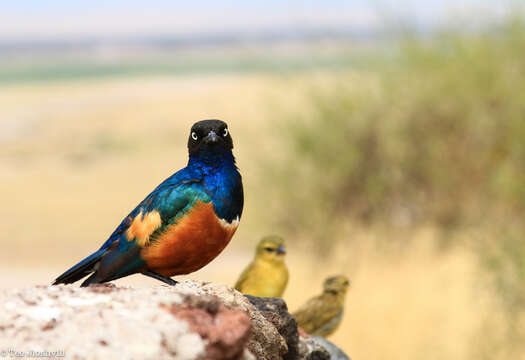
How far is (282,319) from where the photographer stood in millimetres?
3664

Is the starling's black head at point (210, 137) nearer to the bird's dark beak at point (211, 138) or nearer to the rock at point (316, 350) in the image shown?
the bird's dark beak at point (211, 138)

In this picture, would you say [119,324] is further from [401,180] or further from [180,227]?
[401,180]

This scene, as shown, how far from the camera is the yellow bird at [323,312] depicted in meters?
5.32

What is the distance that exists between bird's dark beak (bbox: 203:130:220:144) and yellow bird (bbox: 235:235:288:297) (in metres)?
1.79

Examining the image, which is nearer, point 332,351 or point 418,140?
point 332,351

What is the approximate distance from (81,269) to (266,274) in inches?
79.2

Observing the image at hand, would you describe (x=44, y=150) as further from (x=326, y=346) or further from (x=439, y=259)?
(x=326, y=346)

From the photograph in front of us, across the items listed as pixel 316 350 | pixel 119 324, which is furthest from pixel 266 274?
pixel 119 324

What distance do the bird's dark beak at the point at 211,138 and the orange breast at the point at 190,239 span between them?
1.03 ft

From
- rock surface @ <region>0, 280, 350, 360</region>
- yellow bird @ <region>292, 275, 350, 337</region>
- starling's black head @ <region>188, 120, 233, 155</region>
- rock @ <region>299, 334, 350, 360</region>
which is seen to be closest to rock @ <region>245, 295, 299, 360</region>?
rock @ <region>299, 334, 350, 360</region>

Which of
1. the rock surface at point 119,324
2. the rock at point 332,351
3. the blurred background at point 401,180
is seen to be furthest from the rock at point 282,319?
the blurred background at point 401,180

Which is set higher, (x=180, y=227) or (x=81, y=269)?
(x=180, y=227)

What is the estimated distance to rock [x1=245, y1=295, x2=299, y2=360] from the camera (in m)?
3.63

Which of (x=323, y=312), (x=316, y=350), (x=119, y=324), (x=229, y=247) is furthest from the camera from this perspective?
(x=229, y=247)
